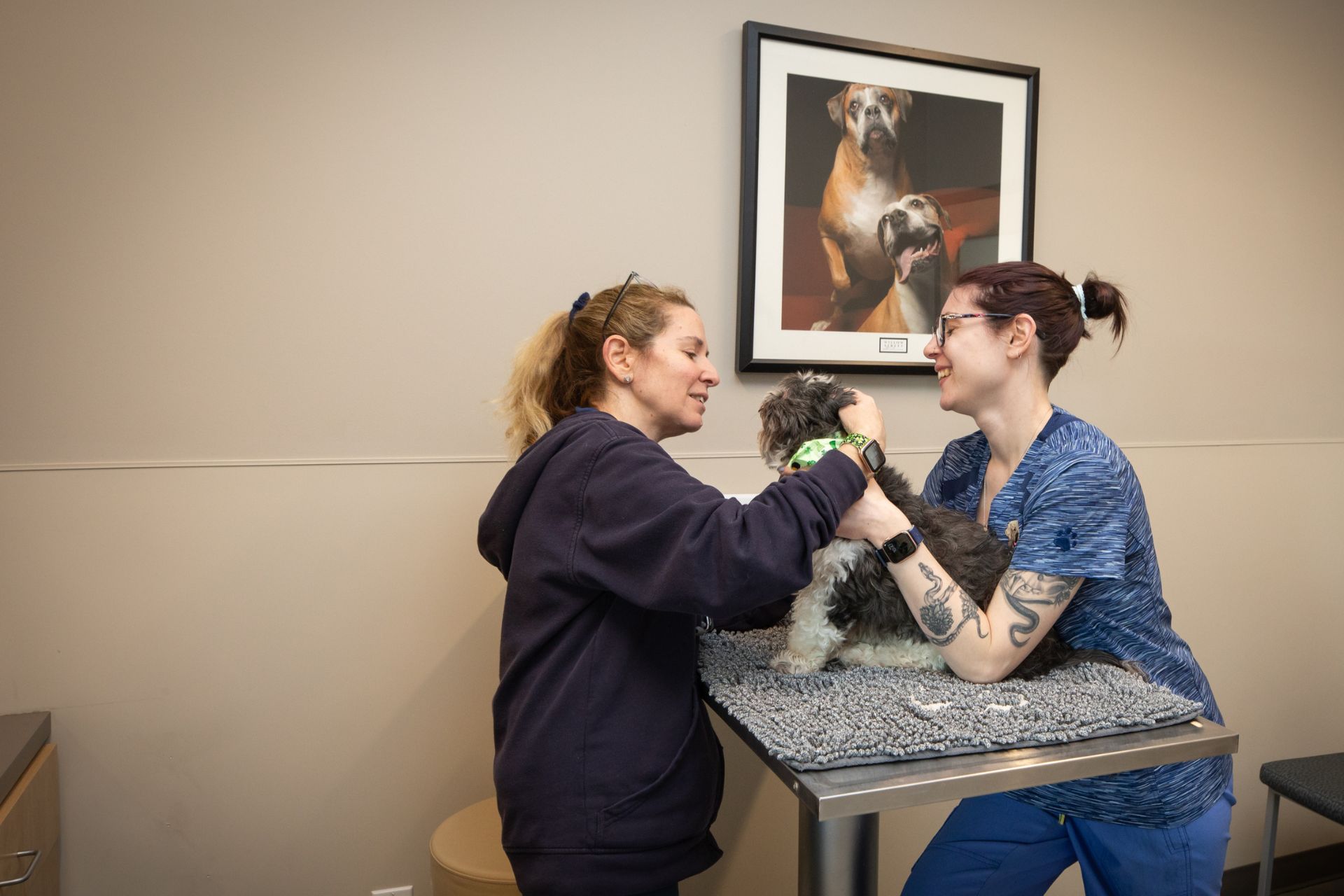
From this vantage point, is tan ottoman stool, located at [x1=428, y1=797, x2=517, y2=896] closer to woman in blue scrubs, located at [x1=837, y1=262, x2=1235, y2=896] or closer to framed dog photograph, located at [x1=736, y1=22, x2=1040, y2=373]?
woman in blue scrubs, located at [x1=837, y1=262, x2=1235, y2=896]

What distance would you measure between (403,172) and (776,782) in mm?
1975

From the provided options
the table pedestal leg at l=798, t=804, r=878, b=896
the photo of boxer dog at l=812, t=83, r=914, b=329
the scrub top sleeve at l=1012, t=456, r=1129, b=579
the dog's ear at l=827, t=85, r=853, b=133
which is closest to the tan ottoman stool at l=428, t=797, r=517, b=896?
the table pedestal leg at l=798, t=804, r=878, b=896

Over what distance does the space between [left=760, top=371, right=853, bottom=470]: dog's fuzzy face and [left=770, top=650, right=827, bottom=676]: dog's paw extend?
33cm

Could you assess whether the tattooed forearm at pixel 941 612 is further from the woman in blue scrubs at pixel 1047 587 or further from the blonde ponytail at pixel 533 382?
the blonde ponytail at pixel 533 382

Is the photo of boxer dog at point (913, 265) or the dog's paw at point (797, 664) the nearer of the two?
the dog's paw at point (797, 664)

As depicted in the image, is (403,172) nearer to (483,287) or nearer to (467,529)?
(483,287)

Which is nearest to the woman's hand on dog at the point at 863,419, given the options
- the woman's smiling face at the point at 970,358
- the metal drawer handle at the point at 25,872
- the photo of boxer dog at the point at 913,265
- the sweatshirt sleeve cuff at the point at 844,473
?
the sweatshirt sleeve cuff at the point at 844,473

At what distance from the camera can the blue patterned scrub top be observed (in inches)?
53.2

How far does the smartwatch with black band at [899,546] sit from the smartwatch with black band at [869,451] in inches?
4.5

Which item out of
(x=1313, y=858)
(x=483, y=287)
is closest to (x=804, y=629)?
(x=483, y=287)

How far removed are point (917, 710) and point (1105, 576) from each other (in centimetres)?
40

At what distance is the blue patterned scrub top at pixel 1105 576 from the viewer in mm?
1353

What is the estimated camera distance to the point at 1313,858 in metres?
3.03

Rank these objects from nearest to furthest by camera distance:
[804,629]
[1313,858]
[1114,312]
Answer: [804,629] → [1114,312] → [1313,858]
